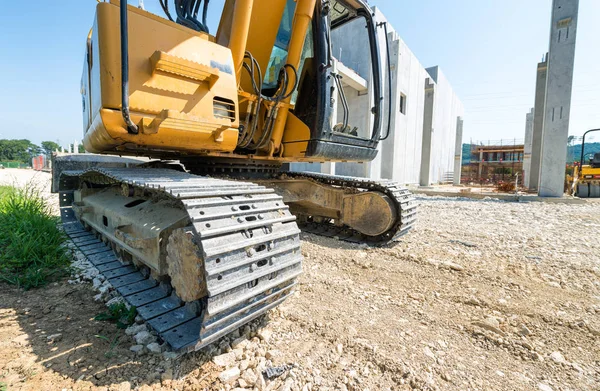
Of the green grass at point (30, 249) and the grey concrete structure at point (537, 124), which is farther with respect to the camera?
the grey concrete structure at point (537, 124)

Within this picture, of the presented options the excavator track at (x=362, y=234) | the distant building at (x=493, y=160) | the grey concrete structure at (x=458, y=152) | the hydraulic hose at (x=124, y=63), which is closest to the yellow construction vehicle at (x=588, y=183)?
the excavator track at (x=362, y=234)

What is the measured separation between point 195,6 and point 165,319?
8.24 feet

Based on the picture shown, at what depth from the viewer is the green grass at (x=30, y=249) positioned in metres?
2.41

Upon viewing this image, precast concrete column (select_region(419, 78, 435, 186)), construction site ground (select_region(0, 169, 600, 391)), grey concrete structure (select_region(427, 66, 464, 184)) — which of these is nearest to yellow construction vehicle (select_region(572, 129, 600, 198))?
precast concrete column (select_region(419, 78, 435, 186))

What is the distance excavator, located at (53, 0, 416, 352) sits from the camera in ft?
4.83

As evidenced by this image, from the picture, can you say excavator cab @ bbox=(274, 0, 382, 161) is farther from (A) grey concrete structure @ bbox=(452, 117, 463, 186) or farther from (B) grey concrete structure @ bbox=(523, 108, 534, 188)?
(A) grey concrete structure @ bbox=(452, 117, 463, 186)

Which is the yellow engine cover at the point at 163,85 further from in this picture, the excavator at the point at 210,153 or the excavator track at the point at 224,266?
the excavator track at the point at 224,266

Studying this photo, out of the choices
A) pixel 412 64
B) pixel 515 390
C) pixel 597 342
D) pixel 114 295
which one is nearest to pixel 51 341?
pixel 114 295

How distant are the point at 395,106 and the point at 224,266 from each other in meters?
12.3

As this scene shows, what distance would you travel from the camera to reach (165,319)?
60.7 inches

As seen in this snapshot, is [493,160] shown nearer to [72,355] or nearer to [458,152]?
[458,152]

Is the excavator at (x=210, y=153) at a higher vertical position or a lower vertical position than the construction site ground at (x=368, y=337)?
higher

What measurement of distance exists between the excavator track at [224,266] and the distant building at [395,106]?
5980 millimetres

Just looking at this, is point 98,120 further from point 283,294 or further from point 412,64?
point 412,64
